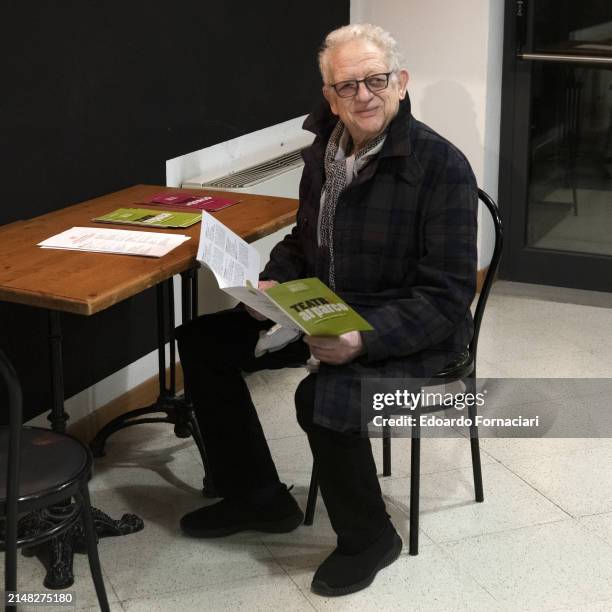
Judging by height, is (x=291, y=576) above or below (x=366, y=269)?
below

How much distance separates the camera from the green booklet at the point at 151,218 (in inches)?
104

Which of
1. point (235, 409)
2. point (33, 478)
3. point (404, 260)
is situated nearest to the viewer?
point (33, 478)

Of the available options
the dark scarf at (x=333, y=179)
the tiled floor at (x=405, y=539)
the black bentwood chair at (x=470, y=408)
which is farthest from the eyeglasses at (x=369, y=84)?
the tiled floor at (x=405, y=539)

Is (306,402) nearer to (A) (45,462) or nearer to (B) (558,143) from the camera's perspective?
(A) (45,462)

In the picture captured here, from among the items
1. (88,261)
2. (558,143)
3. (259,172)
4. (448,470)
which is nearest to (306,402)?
(88,261)

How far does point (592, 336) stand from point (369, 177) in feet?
6.10

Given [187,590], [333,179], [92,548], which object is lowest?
[187,590]

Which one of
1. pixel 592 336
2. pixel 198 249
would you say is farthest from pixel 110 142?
pixel 592 336

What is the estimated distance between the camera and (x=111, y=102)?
10.1ft

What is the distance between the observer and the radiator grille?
134 inches

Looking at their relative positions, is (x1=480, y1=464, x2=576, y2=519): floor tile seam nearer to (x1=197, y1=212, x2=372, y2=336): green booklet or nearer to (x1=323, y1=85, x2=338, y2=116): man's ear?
(x1=197, y1=212, x2=372, y2=336): green booklet

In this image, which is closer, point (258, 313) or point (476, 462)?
point (258, 313)

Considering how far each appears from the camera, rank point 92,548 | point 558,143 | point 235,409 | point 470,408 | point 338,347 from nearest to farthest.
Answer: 1. point 92,548
2. point 338,347
3. point 235,409
4. point 470,408
5. point 558,143

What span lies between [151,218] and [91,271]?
40 cm
